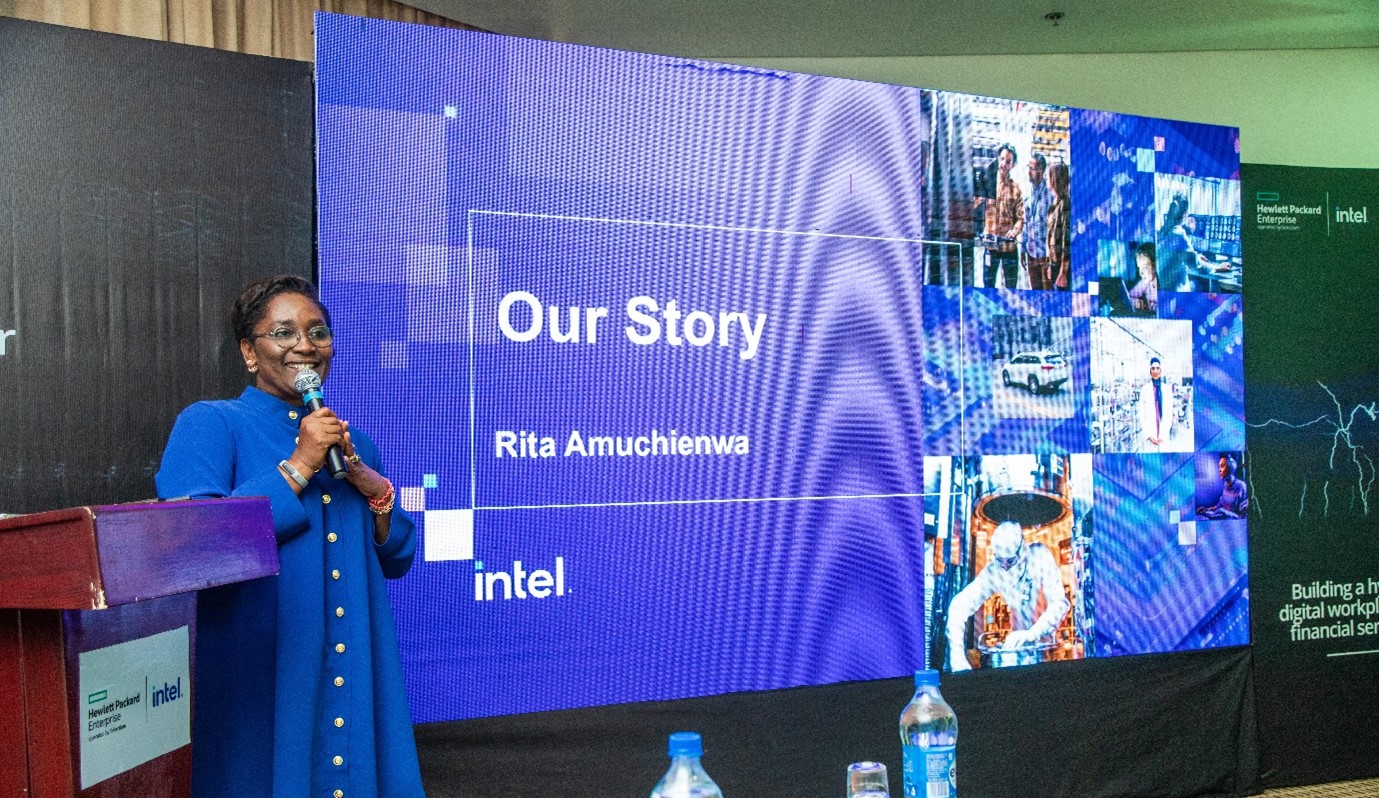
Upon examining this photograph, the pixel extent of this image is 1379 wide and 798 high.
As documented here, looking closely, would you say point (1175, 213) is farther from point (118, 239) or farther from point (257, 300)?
point (118, 239)

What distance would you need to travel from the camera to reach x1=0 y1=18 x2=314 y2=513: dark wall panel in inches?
102

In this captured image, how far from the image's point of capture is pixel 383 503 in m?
2.09

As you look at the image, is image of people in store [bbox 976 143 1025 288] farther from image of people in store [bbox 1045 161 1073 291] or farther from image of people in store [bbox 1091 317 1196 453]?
image of people in store [bbox 1091 317 1196 453]

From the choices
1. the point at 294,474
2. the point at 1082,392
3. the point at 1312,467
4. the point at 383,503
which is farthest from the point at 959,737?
the point at 294,474

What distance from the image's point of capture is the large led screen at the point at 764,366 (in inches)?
119

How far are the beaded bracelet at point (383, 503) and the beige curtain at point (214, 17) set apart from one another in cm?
215

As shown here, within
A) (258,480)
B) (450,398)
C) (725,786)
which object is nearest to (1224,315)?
(725,786)

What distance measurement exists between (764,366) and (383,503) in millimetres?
1614

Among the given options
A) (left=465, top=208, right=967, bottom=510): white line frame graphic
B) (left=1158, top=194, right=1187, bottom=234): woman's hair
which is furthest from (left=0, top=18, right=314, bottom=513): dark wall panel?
(left=1158, top=194, right=1187, bottom=234): woman's hair

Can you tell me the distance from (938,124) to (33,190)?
258 cm

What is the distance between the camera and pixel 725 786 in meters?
3.36

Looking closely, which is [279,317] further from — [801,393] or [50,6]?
[50,6]

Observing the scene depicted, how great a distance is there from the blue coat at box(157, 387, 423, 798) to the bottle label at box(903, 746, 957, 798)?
2.97ft

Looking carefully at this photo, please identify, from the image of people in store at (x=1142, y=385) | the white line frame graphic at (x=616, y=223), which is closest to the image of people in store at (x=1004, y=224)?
the white line frame graphic at (x=616, y=223)
